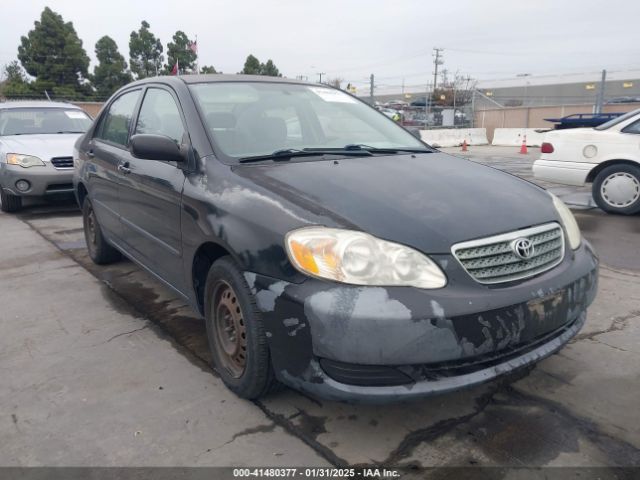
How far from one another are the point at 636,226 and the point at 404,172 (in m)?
4.78

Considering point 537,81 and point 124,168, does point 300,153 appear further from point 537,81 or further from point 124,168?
point 537,81

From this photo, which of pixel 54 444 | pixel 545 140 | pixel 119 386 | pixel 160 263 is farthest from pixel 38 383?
pixel 545 140

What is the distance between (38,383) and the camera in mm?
2838

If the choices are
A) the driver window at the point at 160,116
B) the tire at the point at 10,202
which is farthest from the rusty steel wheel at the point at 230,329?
the tire at the point at 10,202

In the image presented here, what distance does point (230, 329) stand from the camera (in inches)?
106

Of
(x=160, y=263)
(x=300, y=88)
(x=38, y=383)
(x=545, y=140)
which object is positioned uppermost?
(x=300, y=88)

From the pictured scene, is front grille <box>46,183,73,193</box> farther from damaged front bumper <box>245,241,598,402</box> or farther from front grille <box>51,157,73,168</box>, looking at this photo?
damaged front bumper <box>245,241,598,402</box>

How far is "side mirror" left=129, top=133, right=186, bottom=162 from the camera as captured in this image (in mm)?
2822

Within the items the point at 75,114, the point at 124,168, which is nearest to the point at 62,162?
the point at 75,114

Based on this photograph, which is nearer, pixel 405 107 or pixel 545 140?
pixel 545 140

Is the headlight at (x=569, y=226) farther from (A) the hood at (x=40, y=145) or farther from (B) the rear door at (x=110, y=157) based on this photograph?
(A) the hood at (x=40, y=145)

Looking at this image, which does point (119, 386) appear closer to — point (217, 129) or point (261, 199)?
point (261, 199)

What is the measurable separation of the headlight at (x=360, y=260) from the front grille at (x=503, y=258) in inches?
6.4

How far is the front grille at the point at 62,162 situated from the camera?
7145 millimetres
